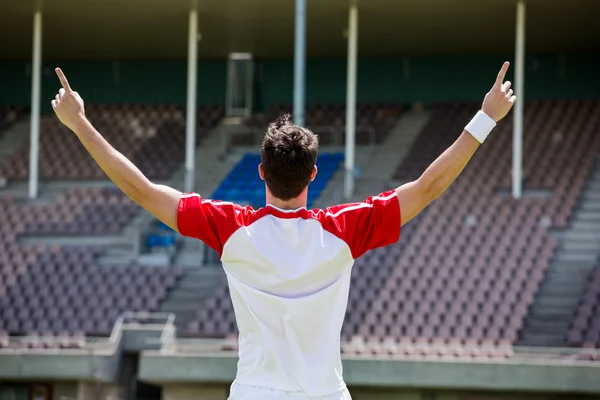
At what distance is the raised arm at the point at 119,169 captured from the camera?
3457mm

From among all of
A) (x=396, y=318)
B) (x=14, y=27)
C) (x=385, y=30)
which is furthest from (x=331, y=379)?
(x=14, y=27)

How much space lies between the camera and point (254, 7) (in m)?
22.3

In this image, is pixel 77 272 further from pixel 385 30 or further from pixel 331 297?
pixel 331 297

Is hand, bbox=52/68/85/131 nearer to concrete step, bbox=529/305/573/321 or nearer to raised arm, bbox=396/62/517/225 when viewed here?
raised arm, bbox=396/62/517/225

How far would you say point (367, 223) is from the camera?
3523 mm

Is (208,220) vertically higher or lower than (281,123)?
lower

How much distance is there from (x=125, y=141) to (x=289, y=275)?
23.4 meters

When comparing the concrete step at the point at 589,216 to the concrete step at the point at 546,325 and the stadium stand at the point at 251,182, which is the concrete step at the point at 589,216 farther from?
the stadium stand at the point at 251,182

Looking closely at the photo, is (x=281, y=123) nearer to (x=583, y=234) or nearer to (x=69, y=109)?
(x=69, y=109)

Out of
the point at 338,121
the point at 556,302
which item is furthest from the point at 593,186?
the point at 338,121

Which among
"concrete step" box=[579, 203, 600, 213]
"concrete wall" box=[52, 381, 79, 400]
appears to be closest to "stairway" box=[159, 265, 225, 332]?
A: "concrete wall" box=[52, 381, 79, 400]

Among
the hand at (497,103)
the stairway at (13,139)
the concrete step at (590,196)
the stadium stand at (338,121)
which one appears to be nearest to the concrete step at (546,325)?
the concrete step at (590,196)

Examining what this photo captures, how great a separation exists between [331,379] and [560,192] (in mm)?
18671

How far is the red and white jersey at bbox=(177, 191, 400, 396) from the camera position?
3.39 meters
